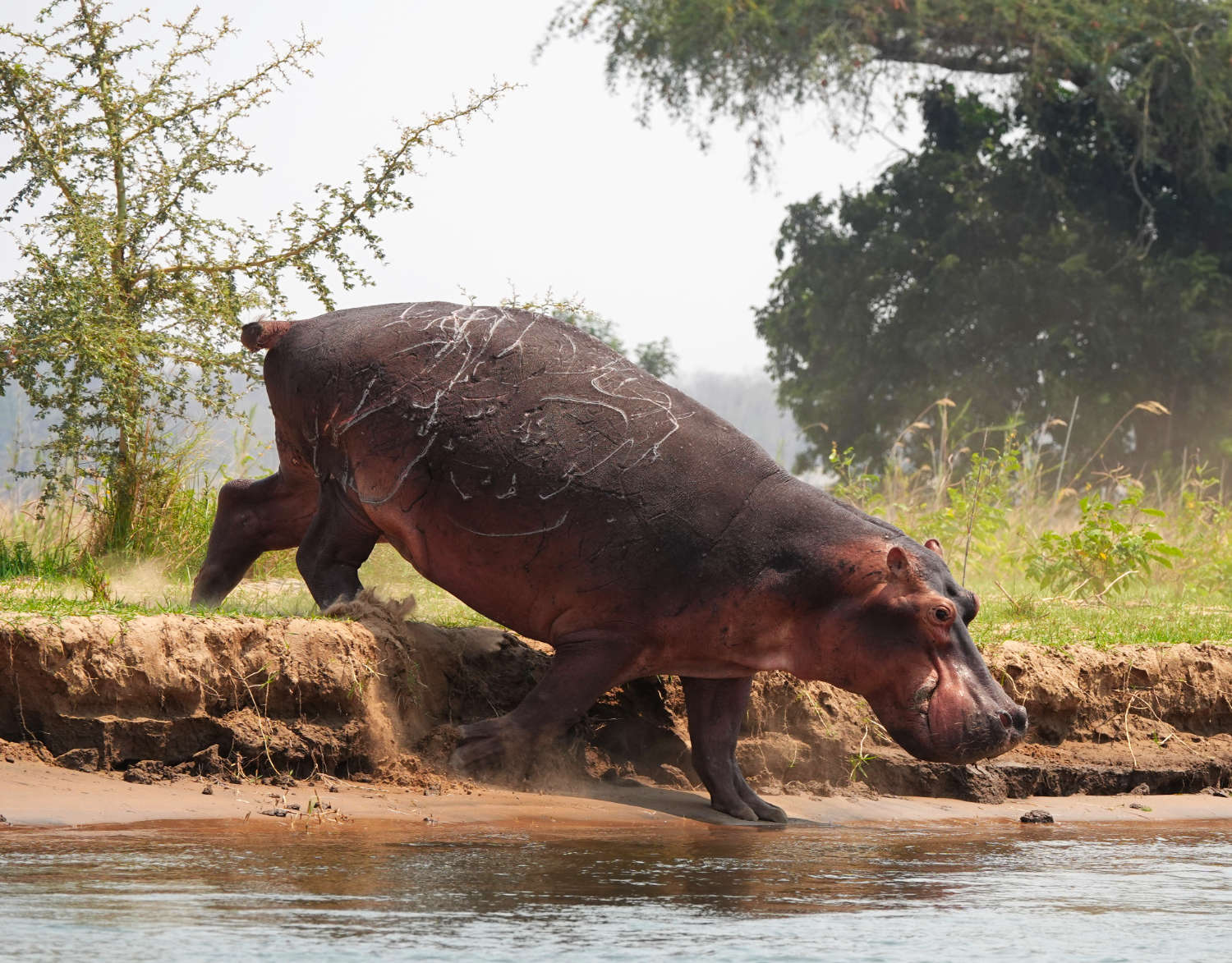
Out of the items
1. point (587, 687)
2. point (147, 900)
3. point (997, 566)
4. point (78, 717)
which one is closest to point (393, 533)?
point (587, 687)

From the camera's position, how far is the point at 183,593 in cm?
774

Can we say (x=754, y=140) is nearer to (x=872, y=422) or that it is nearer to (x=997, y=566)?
(x=872, y=422)

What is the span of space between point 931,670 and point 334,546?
2472mm

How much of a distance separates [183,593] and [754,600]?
3.42m

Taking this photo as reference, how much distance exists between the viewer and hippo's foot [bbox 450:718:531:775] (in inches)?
224

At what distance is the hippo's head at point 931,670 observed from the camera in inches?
214

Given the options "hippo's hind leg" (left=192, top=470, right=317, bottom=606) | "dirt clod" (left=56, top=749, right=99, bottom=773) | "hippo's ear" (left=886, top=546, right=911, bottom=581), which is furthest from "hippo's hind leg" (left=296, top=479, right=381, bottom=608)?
"hippo's ear" (left=886, top=546, right=911, bottom=581)

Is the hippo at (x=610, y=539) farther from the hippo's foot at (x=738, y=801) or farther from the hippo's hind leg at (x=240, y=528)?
the hippo's hind leg at (x=240, y=528)

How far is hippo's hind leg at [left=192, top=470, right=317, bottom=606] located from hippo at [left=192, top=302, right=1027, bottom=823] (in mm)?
700

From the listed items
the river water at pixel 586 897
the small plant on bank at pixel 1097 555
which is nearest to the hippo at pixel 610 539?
the river water at pixel 586 897

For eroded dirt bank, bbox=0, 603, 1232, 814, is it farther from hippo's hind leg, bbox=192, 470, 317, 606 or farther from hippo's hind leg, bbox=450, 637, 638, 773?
hippo's hind leg, bbox=192, 470, 317, 606

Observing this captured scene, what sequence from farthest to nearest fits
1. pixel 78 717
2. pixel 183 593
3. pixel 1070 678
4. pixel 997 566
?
pixel 997 566 < pixel 183 593 < pixel 1070 678 < pixel 78 717

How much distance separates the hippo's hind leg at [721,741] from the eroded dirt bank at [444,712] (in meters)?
0.41

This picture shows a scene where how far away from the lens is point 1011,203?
953 inches
